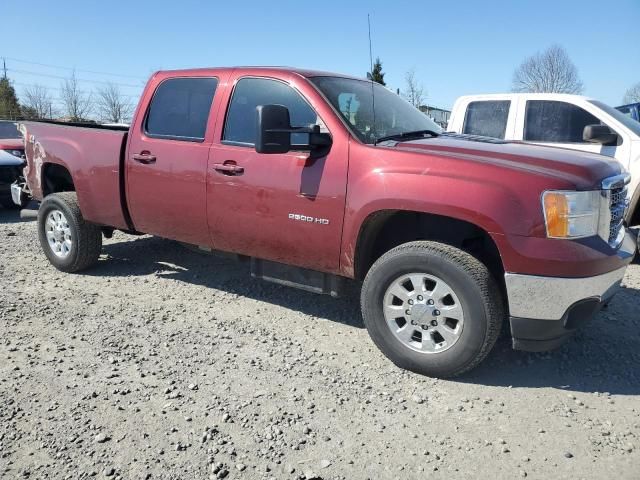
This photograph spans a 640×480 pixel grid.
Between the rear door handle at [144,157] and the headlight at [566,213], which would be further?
the rear door handle at [144,157]

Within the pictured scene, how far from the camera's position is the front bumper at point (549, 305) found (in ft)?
9.74

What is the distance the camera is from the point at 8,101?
1676 inches

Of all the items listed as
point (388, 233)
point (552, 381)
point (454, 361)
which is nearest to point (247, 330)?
point (388, 233)

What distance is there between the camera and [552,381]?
11.0ft

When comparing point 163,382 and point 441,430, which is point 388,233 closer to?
point 441,430

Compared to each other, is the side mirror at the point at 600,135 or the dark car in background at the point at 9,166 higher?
the side mirror at the point at 600,135

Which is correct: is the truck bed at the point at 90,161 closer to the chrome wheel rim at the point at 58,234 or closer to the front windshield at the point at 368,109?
the chrome wheel rim at the point at 58,234

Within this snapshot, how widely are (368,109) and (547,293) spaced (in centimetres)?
187

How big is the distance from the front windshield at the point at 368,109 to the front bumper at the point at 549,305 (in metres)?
1.40

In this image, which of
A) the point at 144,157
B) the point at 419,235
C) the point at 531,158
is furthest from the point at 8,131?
the point at 531,158

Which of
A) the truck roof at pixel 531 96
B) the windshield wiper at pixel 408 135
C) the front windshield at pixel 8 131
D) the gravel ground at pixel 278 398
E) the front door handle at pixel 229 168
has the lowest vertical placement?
the gravel ground at pixel 278 398

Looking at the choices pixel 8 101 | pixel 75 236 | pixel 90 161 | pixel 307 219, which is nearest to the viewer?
pixel 307 219

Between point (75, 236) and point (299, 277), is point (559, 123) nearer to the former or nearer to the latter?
point (299, 277)

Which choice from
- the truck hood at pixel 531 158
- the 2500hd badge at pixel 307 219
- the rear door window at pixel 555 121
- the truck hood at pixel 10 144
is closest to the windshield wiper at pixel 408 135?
the truck hood at pixel 531 158
